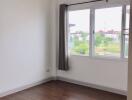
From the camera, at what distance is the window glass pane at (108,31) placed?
139 inches

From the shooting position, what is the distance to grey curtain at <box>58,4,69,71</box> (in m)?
4.21

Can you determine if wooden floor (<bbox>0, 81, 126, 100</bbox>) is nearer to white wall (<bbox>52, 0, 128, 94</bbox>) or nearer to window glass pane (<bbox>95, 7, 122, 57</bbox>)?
white wall (<bbox>52, 0, 128, 94</bbox>)

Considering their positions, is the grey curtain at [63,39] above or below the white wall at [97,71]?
above

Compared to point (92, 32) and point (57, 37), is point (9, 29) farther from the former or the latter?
point (92, 32)

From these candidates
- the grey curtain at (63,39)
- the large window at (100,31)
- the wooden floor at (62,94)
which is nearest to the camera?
the wooden floor at (62,94)

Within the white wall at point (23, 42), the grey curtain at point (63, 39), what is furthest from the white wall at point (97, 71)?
the white wall at point (23, 42)

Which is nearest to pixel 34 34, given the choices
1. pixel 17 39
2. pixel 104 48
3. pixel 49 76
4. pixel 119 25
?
pixel 17 39

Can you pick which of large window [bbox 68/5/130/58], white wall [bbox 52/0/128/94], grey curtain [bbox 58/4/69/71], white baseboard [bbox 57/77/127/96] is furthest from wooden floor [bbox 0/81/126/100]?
large window [bbox 68/5/130/58]

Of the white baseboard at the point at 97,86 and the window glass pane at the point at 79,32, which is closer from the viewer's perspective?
the white baseboard at the point at 97,86

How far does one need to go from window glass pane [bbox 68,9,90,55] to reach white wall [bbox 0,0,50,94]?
65 cm

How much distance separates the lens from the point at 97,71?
386cm

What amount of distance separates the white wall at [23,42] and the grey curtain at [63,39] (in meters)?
0.39

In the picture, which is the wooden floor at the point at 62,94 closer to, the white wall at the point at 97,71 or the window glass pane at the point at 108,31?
the white wall at the point at 97,71

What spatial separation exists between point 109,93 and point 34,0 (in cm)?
282
